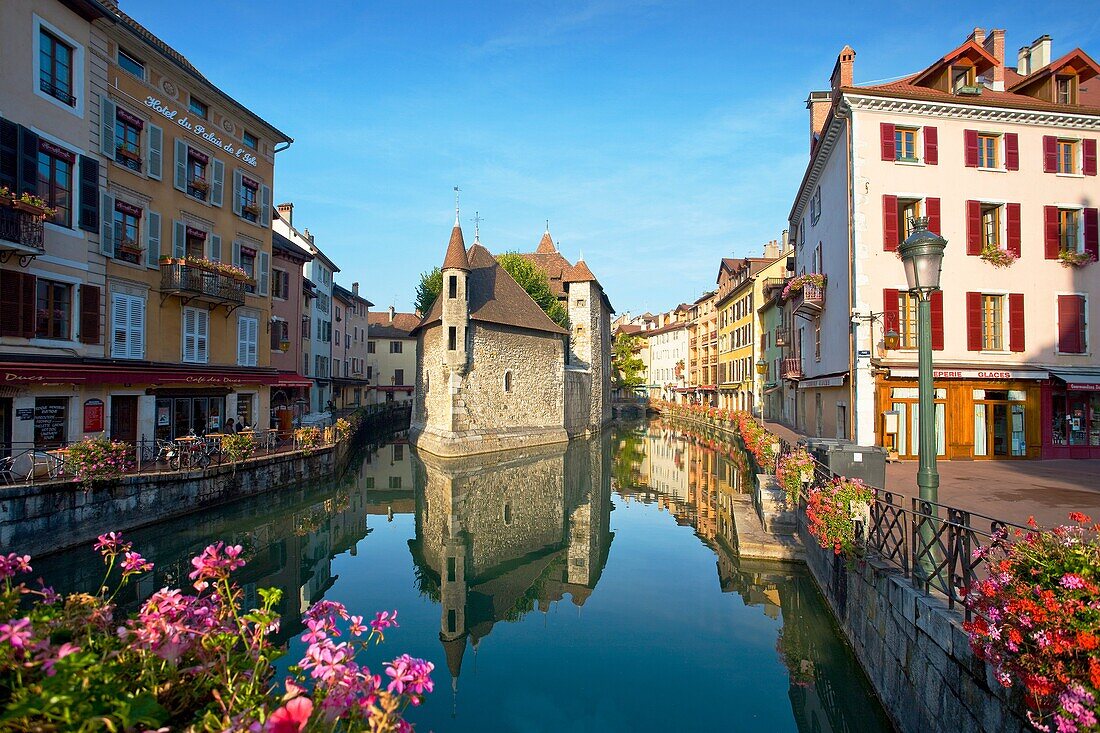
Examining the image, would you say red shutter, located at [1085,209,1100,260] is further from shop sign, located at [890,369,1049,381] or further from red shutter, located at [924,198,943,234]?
red shutter, located at [924,198,943,234]

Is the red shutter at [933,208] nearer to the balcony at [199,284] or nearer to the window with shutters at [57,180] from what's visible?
the balcony at [199,284]

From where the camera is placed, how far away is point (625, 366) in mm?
70625

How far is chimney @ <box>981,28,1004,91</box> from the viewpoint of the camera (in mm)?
20094

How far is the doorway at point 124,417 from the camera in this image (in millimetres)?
16781

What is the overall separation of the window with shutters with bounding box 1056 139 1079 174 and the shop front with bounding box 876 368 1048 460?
6.73 metres

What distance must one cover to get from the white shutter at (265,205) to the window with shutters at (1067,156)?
1100 inches

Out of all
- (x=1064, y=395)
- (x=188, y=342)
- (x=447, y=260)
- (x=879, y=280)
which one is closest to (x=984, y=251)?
(x=879, y=280)

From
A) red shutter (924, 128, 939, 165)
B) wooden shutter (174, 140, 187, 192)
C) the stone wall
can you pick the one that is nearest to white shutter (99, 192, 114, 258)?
wooden shutter (174, 140, 187, 192)

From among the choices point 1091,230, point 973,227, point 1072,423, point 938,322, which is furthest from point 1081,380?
point 973,227

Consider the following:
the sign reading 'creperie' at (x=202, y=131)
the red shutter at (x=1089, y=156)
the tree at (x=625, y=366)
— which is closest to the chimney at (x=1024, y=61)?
the red shutter at (x=1089, y=156)

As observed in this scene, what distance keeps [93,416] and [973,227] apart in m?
26.3

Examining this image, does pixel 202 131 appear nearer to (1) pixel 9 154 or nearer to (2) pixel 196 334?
(2) pixel 196 334

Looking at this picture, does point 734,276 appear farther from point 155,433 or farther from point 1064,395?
point 155,433

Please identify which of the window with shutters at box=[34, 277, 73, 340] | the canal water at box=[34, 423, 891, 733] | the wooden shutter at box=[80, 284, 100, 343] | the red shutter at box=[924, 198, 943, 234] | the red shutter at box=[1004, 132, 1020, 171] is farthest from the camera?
the red shutter at box=[1004, 132, 1020, 171]
